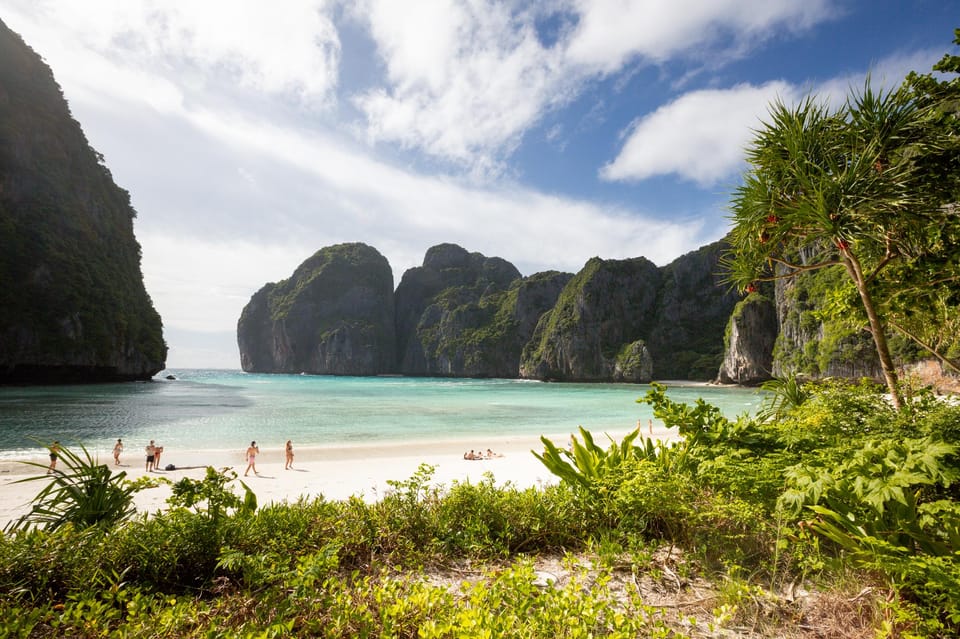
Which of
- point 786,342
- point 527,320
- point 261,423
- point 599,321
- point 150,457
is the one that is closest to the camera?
point 150,457

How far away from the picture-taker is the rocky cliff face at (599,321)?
327 feet

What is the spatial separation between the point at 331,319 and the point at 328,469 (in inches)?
6060

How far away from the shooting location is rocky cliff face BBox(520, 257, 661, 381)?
327 feet

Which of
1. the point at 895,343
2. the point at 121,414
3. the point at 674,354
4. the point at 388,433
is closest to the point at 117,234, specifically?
the point at 121,414

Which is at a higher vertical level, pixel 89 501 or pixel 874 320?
pixel 874 320

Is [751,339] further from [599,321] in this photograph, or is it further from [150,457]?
[150,457]

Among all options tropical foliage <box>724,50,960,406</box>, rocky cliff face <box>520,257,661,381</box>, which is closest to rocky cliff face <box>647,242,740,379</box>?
rocky cliff face <box>520,257,661,381</box>

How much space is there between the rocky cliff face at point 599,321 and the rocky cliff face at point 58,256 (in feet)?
277

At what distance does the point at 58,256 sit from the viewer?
5391 cm

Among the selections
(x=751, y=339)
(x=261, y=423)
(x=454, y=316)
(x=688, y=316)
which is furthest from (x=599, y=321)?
(x=261, y=423)

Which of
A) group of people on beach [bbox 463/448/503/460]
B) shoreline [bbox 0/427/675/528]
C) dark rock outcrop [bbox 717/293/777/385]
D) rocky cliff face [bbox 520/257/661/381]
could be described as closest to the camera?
shoreline [bbox 0/427/675/528]

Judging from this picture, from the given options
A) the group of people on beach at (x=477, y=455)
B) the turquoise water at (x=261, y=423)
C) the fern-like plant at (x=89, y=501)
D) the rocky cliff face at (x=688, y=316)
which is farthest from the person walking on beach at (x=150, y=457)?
the rocky cliff face at (x=688, y=316)

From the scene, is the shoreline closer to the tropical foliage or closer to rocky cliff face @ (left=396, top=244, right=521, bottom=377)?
the tropical foliage

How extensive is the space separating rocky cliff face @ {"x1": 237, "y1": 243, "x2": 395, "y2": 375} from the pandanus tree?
15050 centimetres
